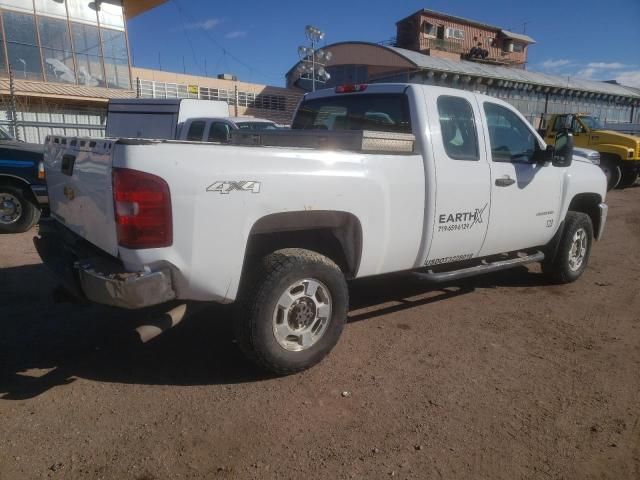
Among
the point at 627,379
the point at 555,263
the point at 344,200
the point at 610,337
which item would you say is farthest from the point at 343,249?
the point at 555,263

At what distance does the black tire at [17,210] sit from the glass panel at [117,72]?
689 inches

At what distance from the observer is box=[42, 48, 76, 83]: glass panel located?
20.4 meters

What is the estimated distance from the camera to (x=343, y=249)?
3.41 m

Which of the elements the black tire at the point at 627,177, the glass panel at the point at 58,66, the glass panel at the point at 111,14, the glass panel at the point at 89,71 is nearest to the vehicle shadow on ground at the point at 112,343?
the black tire at the point at 627,177

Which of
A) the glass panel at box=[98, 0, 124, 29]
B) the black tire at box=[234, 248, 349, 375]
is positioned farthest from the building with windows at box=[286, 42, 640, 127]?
the black tire at box=[234, 248, 349, 375]

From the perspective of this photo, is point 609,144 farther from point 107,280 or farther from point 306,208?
point 107,280

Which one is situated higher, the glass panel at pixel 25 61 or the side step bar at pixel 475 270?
the glass panel at pixel 25 61

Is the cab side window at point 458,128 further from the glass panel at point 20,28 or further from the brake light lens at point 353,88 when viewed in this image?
the glass panel at point 20,28

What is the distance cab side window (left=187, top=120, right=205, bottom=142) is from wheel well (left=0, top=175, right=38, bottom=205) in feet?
12.2

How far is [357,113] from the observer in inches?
168

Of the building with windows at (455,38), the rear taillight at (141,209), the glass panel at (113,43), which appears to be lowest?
the rear taillight at (141,209)

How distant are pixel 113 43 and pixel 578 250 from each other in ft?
75.3

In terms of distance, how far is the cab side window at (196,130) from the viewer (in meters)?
10.1

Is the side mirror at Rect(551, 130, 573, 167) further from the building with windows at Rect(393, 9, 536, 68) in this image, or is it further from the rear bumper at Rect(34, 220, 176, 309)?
the building with windows at Rect(393, 9, 536, 68)
